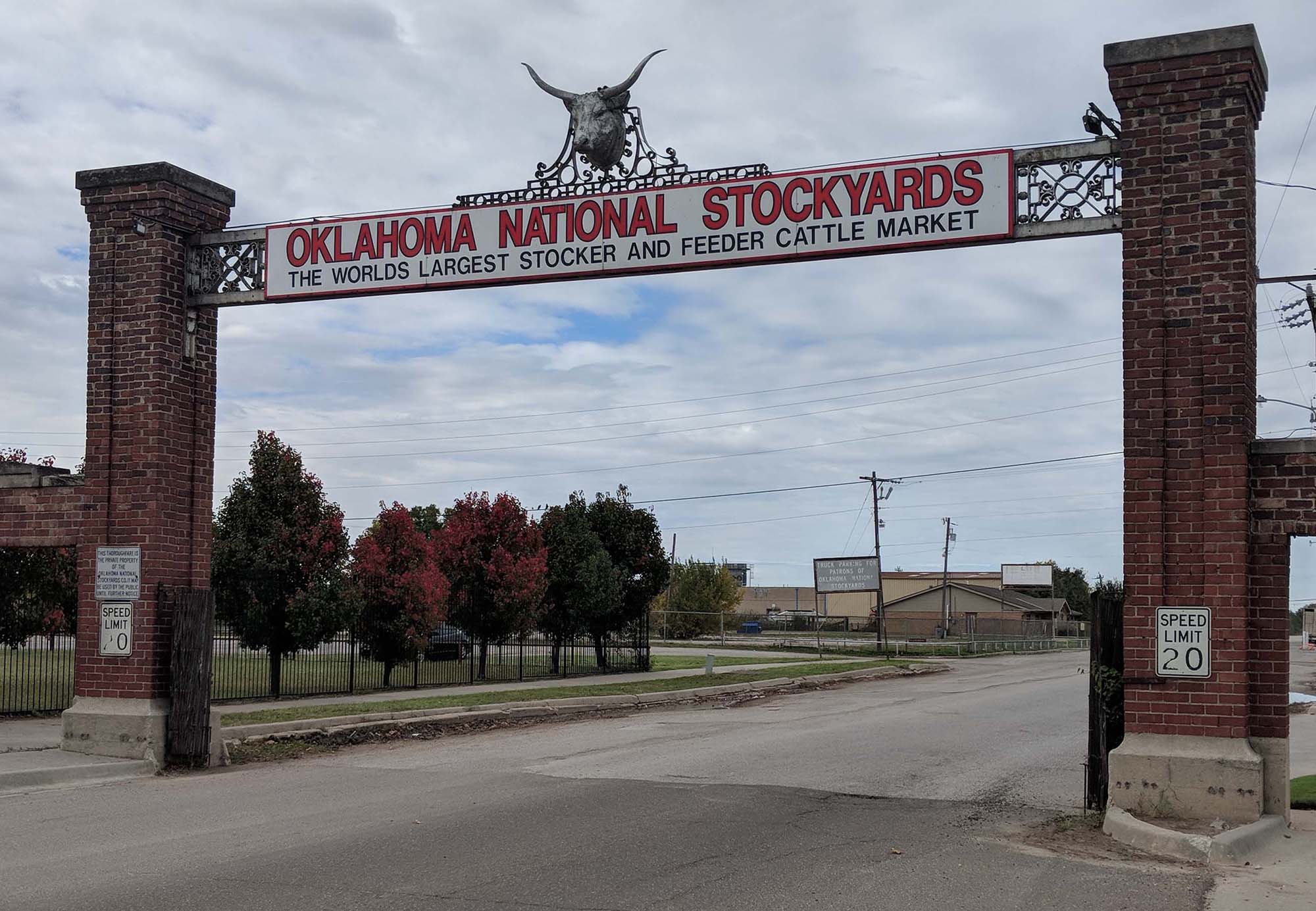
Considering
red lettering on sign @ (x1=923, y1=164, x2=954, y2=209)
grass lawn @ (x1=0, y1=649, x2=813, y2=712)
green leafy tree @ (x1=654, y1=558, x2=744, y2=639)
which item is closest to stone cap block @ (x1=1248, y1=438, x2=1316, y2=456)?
red lettering on sign @ (x1=923, y1=164, x2=954, y2=209)

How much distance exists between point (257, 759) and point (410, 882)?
750 cm

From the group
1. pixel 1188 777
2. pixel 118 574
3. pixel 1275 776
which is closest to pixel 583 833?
pixel 1188 777

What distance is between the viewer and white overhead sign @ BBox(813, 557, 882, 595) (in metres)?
59.8

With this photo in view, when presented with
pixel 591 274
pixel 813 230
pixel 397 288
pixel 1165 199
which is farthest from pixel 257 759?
pixel 1165 199

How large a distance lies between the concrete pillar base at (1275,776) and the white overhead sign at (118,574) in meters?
11.1

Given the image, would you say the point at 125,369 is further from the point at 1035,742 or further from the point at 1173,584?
the point at 1035,742

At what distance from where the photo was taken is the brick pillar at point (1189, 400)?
32.1 feet

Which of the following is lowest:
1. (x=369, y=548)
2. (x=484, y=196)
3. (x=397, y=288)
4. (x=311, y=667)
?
(x=311, y=667)

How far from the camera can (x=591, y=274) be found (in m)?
12.6

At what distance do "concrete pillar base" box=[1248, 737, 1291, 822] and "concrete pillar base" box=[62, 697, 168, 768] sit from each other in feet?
35.3

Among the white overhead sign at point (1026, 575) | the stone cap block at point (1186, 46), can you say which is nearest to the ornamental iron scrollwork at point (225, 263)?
the stone cap block at point (1186, 46)

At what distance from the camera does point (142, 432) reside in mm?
13367

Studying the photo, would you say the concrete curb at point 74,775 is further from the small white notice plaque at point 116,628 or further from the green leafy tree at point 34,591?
the green leafy tree at point 34,591

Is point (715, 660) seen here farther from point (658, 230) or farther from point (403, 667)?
point (658, 230)
